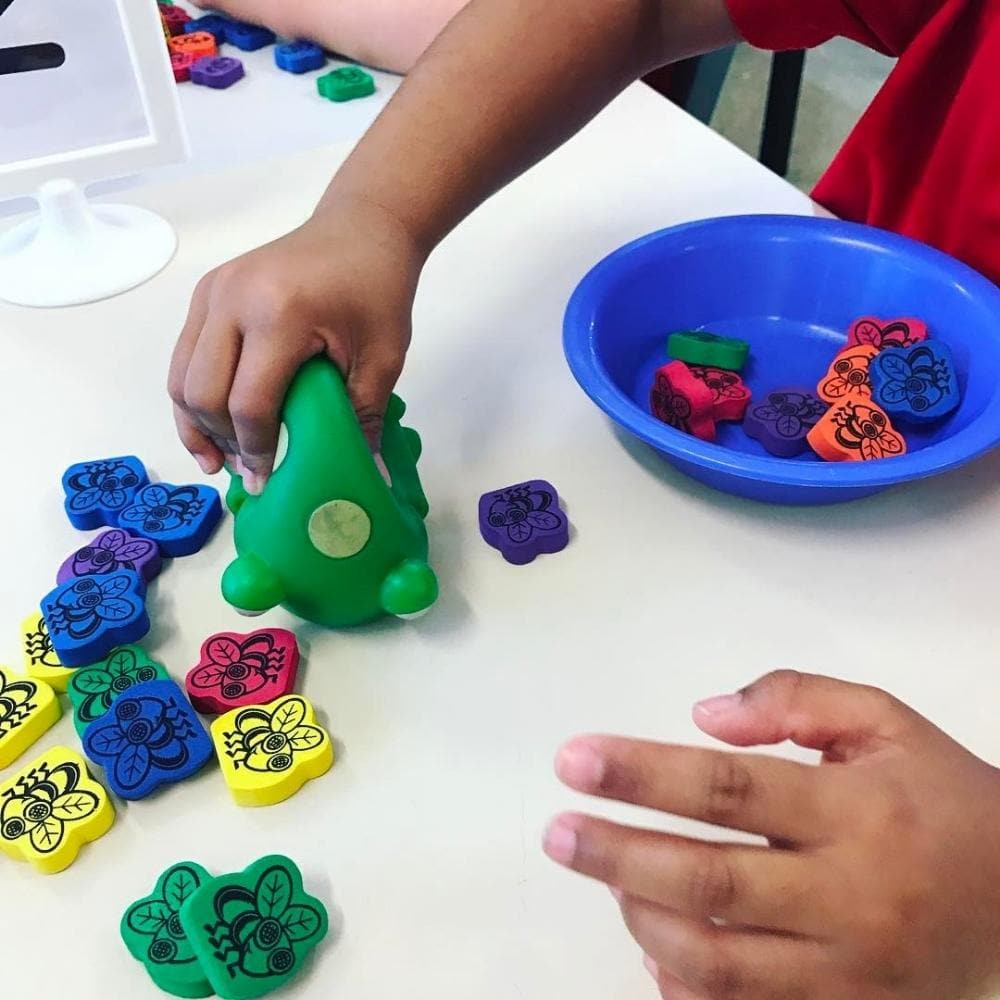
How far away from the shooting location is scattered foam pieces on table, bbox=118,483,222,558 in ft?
1.58

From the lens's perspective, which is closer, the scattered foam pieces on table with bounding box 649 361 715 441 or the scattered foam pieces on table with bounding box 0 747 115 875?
the scattered foam pieces on table with bounding box 0 747 115 875

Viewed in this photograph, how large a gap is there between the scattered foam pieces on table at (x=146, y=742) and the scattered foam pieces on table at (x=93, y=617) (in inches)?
1.3

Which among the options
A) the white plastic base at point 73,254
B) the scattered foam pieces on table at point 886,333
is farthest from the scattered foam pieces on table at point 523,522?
the white plastic base at point 73,254

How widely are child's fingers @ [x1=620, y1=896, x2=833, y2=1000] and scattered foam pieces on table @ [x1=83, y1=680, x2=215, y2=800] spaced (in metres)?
0.19

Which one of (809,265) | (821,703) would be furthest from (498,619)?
(809,265)

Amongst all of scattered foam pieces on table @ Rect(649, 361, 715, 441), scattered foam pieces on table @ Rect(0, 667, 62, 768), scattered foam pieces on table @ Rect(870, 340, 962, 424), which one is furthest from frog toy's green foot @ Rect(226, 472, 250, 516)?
scattered foam pieces on table @ Rect(870, 340, 962, 424)

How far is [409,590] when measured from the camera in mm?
429

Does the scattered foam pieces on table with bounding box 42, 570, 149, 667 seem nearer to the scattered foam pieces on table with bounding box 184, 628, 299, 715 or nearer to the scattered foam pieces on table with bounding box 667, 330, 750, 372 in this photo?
the scattered foam pieces on table with bounding box 184, 628, 299, 715

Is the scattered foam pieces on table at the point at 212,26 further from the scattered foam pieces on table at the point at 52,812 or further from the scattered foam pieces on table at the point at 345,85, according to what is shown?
the scattered foam pieces on table at the point at 52,812

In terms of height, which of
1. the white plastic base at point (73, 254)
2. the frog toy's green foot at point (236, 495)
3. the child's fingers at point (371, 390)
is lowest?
the white plastic base at point (73, 254)

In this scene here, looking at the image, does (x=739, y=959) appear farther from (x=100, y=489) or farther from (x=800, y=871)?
(x=100, y=489)

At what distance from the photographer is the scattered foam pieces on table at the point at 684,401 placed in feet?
1.75

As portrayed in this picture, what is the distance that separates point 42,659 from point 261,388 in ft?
0.49

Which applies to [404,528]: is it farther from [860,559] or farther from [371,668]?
[860,559]
